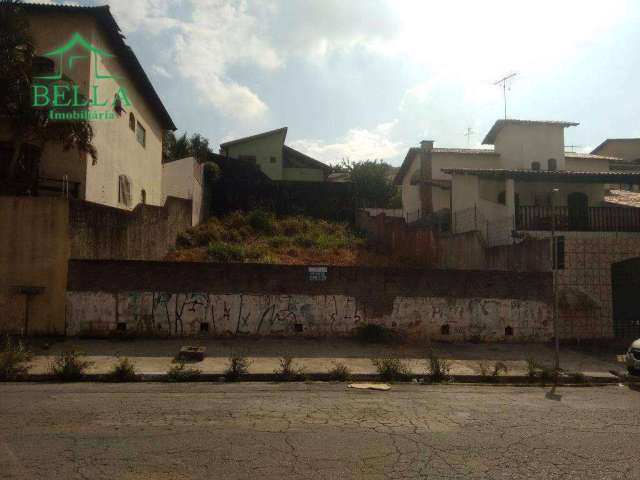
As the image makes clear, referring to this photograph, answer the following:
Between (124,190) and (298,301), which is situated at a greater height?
(124,190)

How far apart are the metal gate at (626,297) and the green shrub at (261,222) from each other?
567 inches

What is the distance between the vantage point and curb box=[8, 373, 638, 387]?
30.2ft

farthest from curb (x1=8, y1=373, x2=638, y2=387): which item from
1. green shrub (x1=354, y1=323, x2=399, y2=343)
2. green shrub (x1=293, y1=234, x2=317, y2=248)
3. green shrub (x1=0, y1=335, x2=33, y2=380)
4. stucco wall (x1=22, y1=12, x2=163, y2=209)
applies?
green shrub (x1=293, y1=234, x2=317, y2=248)

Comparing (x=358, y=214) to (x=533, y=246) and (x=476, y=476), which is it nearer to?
(x=533, y=246)

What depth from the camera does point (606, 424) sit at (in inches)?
260

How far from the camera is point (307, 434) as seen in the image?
18.9ft

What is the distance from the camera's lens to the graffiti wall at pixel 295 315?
12.4 meters

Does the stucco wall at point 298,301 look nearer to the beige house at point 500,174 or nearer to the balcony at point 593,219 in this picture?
the balcony at point 593,219

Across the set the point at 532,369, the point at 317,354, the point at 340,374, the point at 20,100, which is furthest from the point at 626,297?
the point at 20,100

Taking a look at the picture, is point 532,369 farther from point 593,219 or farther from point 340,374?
point 593,219

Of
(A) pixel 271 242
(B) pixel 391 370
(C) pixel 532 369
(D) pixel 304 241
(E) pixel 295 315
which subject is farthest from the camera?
(D) pixel 304 241

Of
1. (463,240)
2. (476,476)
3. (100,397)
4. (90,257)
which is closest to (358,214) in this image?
(463,240)

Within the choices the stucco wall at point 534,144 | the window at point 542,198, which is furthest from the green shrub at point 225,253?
the stucco wall at point 534,144

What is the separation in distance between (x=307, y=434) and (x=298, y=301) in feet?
24.0
